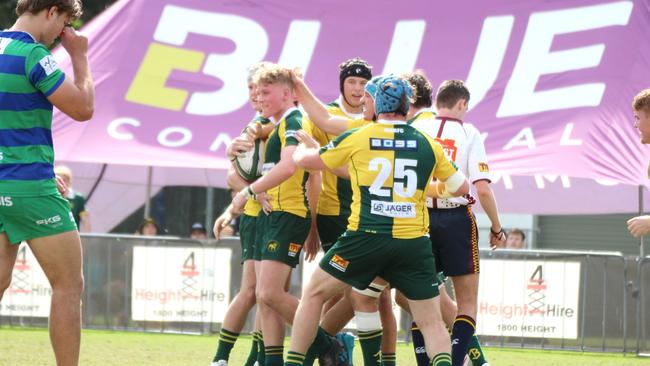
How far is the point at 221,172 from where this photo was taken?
62.1ft

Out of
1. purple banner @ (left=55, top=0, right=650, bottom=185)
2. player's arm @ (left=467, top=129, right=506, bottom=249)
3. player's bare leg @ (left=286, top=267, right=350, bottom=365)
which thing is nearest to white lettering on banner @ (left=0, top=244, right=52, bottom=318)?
purple banner @ (left=55, top=0, right=650, bottom=185)

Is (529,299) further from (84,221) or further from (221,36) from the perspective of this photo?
(84,221)

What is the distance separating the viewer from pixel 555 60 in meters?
14.8

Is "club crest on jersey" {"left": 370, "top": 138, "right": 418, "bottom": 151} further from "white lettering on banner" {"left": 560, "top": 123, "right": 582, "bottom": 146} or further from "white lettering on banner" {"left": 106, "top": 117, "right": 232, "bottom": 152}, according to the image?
"white lettering on banner" {"left": 106, "top": 117, "right": 232, "bottom": 152}

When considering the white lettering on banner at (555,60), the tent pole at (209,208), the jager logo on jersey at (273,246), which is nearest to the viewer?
the jager logo on jersey at (273,246)

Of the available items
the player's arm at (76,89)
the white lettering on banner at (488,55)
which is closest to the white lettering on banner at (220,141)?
the white lettering on banner at (488,55)

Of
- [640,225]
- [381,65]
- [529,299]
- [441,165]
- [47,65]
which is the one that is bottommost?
[529,299]

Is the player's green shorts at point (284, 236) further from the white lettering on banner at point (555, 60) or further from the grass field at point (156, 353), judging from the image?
the white lettering on banner at point (555, 60)

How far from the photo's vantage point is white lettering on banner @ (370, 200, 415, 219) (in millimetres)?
6895

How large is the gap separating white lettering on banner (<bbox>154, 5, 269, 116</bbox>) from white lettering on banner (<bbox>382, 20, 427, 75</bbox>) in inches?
64.6

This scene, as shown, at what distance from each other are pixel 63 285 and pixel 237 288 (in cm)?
762

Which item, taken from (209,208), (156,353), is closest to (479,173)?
(156,353)

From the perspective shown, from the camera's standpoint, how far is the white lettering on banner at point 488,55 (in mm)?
14938

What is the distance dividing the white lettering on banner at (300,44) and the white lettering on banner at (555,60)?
2.60m
